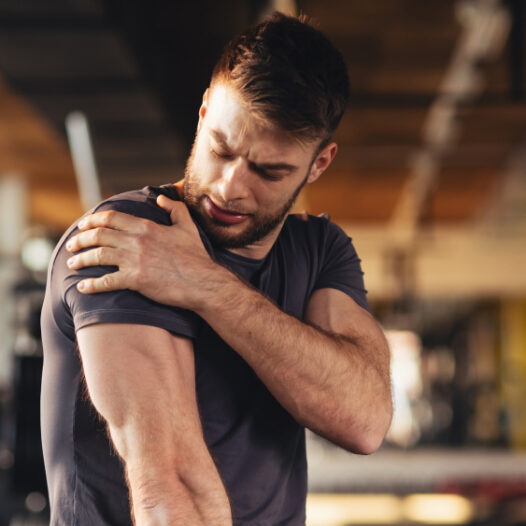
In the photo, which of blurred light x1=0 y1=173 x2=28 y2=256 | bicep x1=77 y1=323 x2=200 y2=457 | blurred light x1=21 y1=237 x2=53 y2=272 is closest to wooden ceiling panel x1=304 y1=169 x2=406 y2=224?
blurred light x1=0 y1=173 x2=28 y2=256

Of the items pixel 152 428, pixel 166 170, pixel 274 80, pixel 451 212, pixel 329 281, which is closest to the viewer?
pixel 152 428

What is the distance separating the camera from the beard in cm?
131

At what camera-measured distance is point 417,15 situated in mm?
5035

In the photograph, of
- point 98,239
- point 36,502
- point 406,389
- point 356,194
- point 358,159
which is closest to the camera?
point 98,239

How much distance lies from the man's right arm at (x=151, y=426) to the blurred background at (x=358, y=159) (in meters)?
2.49

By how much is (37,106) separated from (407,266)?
670 centimetres

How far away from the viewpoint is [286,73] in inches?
48.6

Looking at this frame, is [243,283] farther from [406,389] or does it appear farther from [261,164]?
[406,389]

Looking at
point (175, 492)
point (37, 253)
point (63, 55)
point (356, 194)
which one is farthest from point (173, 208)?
point (356, 194)

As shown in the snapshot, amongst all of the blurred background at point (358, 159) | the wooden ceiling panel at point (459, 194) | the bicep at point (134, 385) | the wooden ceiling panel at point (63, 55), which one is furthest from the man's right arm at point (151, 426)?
the wooden ceiling panel at point (459, 194)

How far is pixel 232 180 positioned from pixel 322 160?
0.78ft

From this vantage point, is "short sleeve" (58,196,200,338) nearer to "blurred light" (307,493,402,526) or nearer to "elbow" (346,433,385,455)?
"elbow" (346,433,385,455)

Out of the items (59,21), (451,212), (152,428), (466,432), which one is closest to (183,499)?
(152,428)

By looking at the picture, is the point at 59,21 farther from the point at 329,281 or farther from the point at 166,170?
the point at 329,281
